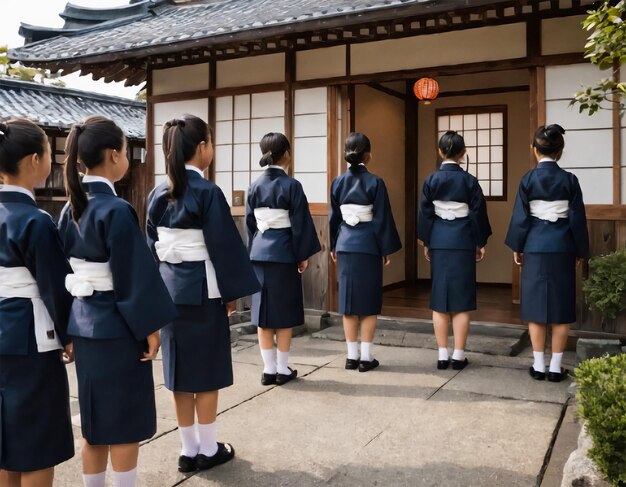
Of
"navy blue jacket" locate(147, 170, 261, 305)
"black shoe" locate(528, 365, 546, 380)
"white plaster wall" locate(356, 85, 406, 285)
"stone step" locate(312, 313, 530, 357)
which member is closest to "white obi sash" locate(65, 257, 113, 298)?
"navy blue jacket" locate(147, 170, 261, 305)

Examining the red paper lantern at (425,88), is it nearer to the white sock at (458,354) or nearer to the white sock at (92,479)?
the white sock at (458,354)

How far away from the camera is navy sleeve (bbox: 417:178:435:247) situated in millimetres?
5723

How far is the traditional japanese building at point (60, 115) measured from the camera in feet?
40.4

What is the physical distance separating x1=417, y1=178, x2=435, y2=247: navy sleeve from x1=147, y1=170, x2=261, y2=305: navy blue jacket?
103 inches

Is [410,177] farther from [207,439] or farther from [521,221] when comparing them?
[207,439]

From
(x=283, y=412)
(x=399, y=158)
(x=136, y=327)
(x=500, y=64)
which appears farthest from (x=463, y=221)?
(x=399, y=158)

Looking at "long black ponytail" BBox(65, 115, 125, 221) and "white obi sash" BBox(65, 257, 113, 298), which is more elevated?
"long black ponytail" BBox(65, 115, 125, 221)

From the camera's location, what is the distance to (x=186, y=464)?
11.4ft

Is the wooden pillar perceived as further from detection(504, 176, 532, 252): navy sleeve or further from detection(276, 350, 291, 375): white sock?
detection(276, 350, 291, 375): white sock

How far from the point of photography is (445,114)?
396 inches

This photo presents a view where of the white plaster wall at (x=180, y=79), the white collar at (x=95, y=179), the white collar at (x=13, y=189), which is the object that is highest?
the white plaster wall at (x=180, y=79)

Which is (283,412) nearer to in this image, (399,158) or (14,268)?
(14,268)

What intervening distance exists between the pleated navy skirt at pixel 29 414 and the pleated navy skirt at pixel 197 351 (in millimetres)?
829

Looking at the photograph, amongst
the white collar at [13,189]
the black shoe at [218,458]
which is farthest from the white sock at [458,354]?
the white collar at [13,189]
